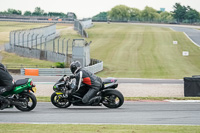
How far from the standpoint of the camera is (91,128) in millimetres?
10086

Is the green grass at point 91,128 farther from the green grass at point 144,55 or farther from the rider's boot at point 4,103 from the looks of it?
the green grass at point 144,55

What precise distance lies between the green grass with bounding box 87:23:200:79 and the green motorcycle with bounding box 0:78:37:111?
83.3 feet

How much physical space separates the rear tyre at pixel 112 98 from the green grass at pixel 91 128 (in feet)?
11.0

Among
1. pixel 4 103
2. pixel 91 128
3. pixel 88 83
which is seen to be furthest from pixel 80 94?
pixel 91 128

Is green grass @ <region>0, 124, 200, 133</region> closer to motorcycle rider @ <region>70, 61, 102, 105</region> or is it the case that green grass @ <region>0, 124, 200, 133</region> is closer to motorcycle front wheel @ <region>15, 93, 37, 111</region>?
motorcycle front wheel @ <region>15, 93, 37, 111</region>

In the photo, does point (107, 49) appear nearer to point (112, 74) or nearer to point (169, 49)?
point (169, 49)

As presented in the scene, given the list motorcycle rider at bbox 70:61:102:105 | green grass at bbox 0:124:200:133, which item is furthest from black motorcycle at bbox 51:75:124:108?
green grass at bbox 0:124:200:133

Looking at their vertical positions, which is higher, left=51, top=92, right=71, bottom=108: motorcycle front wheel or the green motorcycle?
the green motorcycle

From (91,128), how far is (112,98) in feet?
12.5

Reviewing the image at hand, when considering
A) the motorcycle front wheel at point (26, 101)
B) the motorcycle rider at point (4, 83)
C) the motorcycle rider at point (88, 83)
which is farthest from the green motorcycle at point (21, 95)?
the motorcycle rider at point (88, 83)

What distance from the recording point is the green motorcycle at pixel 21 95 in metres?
12.9

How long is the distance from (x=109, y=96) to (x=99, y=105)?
462 millimetres

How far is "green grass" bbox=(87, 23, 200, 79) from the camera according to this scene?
41.3 m

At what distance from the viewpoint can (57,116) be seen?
39.6ft
